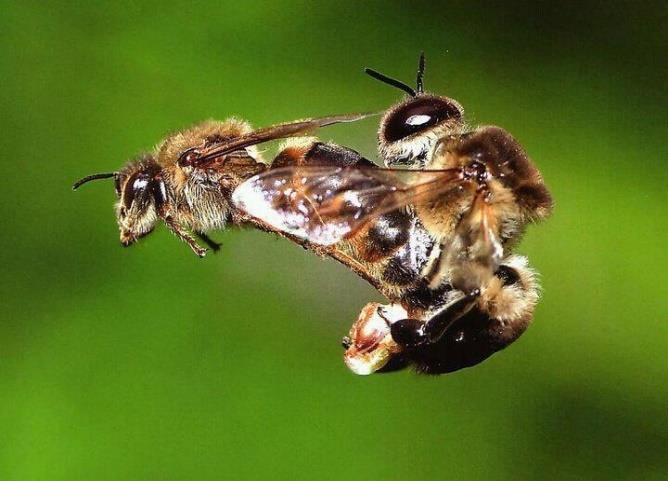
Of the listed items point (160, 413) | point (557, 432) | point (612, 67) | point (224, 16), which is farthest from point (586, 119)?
point (160, 413)

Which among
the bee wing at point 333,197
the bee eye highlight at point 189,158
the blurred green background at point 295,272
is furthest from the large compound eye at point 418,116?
the blurred green background at point 295,272

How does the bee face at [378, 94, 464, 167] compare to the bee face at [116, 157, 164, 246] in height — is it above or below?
above

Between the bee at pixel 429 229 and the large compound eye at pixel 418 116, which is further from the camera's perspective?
the large compound eye at pixel 418 116

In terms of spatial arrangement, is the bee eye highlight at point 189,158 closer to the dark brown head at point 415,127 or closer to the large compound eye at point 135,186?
the large compound eye at point 135,186

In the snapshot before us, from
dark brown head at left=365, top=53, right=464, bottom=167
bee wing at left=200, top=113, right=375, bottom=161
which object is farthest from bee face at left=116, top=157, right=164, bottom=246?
dark brown head at left=365, top=53, right=464, bottom=167

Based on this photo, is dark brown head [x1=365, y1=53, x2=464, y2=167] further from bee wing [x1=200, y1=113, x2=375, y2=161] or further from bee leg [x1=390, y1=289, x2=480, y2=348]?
bee leg [x1=390, y1=289, x2=480, y2=348]

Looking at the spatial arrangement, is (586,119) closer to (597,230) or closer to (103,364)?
(597,230)

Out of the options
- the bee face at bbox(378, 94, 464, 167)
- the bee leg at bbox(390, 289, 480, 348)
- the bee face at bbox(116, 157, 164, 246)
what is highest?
the bee face at bbox(378, 94, 464, 167)
